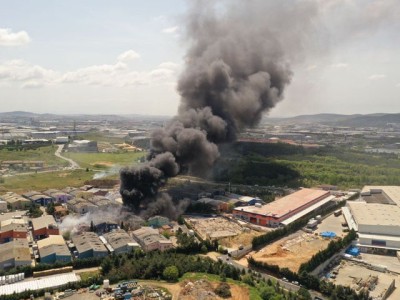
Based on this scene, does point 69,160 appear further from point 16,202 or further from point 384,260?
point 384,260

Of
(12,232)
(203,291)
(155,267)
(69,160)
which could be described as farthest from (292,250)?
(69,160)

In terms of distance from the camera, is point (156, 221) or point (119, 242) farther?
point (156, 221)

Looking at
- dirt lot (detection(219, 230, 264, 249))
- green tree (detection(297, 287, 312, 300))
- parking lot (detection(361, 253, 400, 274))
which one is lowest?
parking lot (detection(361, 253, 400, 274))

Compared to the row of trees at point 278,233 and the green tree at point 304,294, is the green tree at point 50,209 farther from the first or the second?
the green tree at point 304,294

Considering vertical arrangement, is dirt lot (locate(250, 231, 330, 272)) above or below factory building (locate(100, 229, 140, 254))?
below

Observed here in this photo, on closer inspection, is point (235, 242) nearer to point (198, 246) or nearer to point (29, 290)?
point (198, 246)

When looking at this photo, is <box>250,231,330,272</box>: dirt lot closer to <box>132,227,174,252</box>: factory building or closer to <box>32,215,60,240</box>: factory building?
<box>132,227,174,252</box>: factory building

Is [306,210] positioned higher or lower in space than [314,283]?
higher

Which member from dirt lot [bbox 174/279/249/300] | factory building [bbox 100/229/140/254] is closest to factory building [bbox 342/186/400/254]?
dirt lot [bbox 174/279/249/300]
